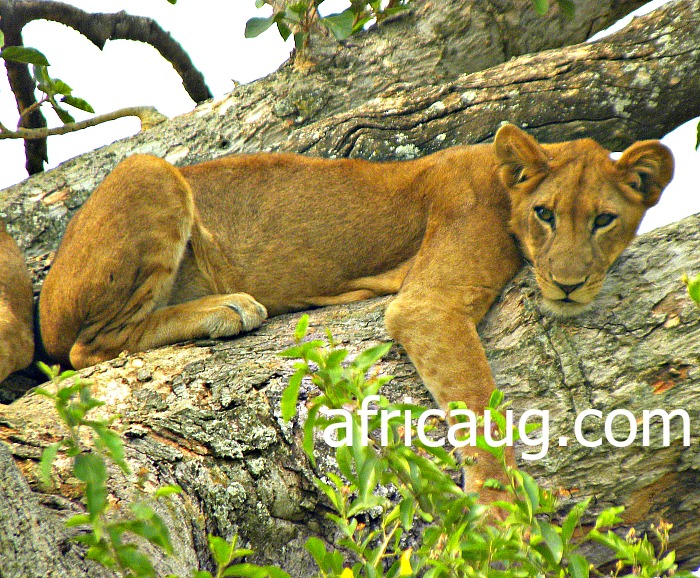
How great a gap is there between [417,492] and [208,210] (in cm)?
A: 332

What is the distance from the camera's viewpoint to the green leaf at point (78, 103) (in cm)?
578

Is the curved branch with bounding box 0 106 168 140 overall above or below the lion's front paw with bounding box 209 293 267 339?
above

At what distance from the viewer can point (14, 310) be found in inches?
194

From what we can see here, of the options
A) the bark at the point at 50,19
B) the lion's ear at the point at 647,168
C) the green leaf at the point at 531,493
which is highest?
the bark at the point at 50,19

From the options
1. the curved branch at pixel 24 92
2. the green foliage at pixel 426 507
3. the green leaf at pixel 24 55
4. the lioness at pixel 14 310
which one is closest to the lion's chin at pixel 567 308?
the green foliage at pixel 426 507

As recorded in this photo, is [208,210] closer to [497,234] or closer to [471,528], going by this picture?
[497,234]

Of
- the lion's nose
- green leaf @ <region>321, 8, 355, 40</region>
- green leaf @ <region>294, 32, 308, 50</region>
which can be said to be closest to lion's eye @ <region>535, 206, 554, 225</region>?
the lion's nose

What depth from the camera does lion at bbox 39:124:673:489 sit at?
4512mm

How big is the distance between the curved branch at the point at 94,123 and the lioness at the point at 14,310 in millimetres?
594

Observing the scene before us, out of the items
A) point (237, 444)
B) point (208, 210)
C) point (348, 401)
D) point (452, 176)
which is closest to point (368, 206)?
point (452, 176)

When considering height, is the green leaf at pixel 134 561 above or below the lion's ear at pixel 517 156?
below

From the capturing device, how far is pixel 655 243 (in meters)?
4.19

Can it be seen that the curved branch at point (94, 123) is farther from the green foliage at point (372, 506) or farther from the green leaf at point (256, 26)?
the green foliage at point (372, 506)

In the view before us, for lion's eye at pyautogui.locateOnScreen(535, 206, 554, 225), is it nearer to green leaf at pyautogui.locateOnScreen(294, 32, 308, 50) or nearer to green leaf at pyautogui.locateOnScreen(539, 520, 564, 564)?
green leaf at pyautogui.locateOnScreen(294, 32, 308, 50)
